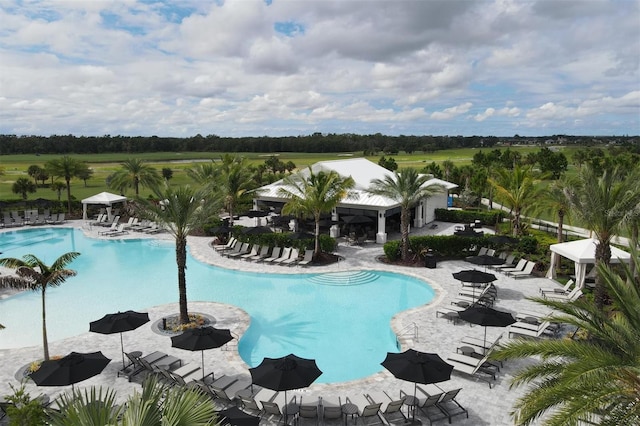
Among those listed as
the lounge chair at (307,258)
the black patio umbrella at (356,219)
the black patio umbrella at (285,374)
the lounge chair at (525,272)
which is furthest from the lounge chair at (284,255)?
the black patio umbrella at (285,374)

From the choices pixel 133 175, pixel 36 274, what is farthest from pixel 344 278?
pixel 133 175

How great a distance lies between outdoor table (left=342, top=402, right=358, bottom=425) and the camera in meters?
10.3

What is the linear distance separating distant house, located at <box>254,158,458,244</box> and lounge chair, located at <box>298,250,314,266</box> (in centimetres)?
572

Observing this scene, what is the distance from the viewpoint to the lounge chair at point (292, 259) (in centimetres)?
2484

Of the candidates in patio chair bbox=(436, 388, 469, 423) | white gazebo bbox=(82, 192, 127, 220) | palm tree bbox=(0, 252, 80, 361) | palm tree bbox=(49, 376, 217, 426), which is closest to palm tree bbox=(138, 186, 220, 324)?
palm tree bbox=(0, 252, 80, 361)

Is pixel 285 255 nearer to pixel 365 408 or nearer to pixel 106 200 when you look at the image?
pixel 365 408

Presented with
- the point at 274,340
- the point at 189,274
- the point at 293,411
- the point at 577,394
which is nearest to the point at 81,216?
the point at 189,274

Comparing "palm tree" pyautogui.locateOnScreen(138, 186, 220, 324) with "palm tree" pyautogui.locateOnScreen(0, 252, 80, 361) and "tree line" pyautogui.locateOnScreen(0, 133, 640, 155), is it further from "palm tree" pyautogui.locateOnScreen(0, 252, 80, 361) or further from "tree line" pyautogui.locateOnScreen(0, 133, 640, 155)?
"tree line" pyautogui.locateOnScreen(0, 133, 640, 155)

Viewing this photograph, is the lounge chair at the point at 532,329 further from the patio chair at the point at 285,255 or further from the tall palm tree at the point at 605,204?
the patio chair at the point at 285,255

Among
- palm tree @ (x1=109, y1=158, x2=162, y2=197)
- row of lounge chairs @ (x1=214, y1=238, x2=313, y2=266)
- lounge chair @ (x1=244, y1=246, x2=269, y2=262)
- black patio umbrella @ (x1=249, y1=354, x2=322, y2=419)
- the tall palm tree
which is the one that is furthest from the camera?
palm tree @ (x1=109, y1=158, x2=162, y2=197)

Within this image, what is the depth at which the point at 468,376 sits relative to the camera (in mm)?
12375

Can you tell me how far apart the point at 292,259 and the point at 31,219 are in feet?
90.7

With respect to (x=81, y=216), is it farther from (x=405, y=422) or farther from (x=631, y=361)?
(x=631, y=361)

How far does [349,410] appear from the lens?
33.9ft
